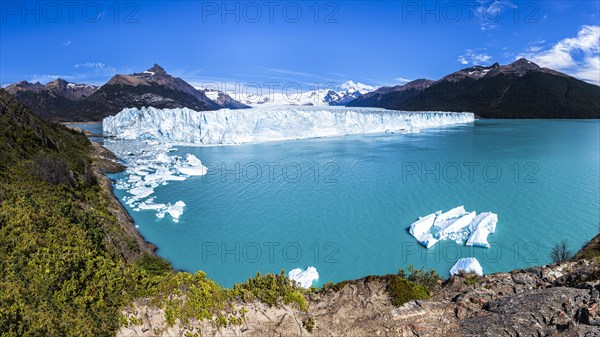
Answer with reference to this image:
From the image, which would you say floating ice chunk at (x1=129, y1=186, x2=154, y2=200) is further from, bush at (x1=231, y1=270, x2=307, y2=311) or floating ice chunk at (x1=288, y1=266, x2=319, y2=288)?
bush at (x1=231, y1=270, x2=307, y2=311)

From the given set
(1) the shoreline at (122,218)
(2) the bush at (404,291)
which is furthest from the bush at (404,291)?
(1) the shoreline at (122,218)

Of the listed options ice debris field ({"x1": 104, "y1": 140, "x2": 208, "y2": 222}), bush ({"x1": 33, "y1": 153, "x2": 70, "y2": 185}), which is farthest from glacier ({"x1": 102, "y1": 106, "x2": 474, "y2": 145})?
bush ({"x1": 33, "y1": 153, "x2": 70, "y2": 185})

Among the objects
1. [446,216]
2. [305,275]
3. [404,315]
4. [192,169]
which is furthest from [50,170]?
[446,216]

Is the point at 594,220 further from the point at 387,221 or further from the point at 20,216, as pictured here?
the point at 20,216

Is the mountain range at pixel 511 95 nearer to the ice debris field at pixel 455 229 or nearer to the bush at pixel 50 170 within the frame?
the ice debris field at pixel 455 229

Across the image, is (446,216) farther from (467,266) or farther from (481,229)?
(467,266)
